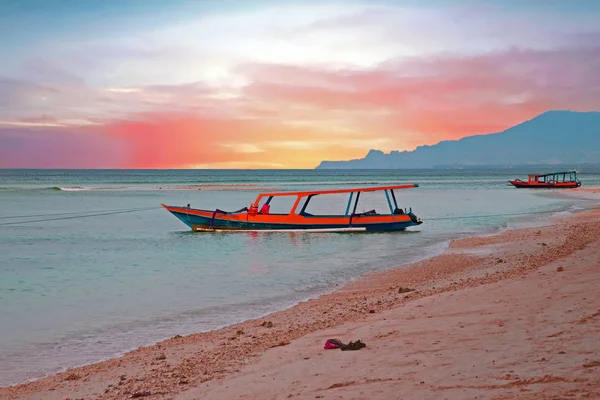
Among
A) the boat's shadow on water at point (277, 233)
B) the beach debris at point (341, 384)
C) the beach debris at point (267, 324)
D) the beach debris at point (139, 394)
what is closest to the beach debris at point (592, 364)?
the beach debris at point (341, 384)

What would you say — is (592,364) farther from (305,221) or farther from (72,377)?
(305,221)

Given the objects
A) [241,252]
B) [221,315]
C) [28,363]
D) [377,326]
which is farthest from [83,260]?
[377,326]

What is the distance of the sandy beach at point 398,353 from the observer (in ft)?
23.3

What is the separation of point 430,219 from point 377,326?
3245 cm

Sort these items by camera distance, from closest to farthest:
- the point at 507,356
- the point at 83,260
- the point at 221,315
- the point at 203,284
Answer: the point at 507,356 < the point at 221,315 < the point at 203,284 < the point at 83,260

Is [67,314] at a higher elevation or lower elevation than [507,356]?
lower

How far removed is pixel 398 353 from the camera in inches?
333

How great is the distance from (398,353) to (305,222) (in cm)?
2577

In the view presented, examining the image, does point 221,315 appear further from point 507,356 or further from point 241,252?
point 241,252

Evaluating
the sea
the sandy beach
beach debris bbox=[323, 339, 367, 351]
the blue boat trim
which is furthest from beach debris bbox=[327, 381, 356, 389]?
the blue boat trim

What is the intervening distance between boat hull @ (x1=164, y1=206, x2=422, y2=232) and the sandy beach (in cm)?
1955

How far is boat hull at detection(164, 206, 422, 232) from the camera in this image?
34.0 m

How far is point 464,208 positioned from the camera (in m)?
51.2

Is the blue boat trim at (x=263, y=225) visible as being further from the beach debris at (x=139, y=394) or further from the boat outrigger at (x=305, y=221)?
the beach debris at (x=139, y=394)
